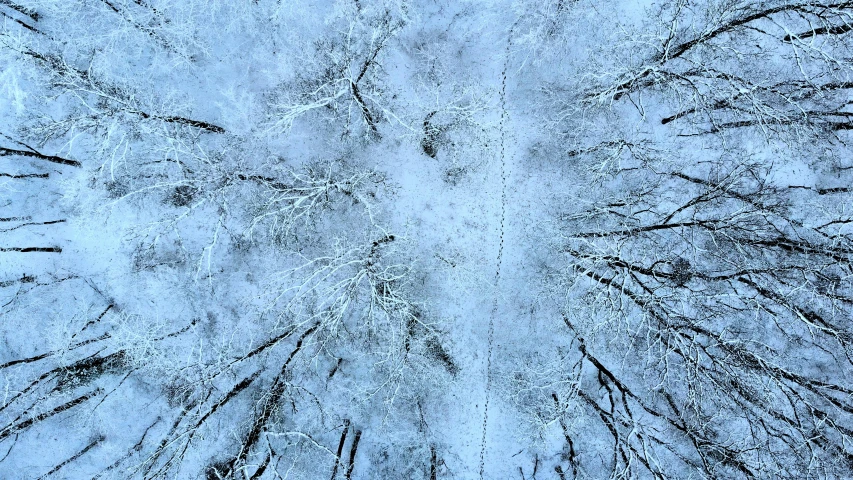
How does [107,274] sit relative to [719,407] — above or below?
below

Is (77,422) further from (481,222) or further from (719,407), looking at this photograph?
(719,407)

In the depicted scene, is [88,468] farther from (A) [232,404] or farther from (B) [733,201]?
(B) [733,201]

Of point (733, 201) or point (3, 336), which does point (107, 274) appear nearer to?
point (3, 336)

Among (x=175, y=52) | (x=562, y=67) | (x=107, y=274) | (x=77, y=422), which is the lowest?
(x=77, y=422)

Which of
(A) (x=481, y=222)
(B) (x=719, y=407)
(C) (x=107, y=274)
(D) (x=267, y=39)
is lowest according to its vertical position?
(C) (x=107, y=274)

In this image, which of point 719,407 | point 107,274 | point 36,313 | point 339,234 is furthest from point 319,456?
point 719,407

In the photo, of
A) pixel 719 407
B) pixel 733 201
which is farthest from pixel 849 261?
pixel 719 407

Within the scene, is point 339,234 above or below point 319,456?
above

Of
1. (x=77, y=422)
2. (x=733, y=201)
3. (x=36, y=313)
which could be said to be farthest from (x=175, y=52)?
(x=733, y=201)
